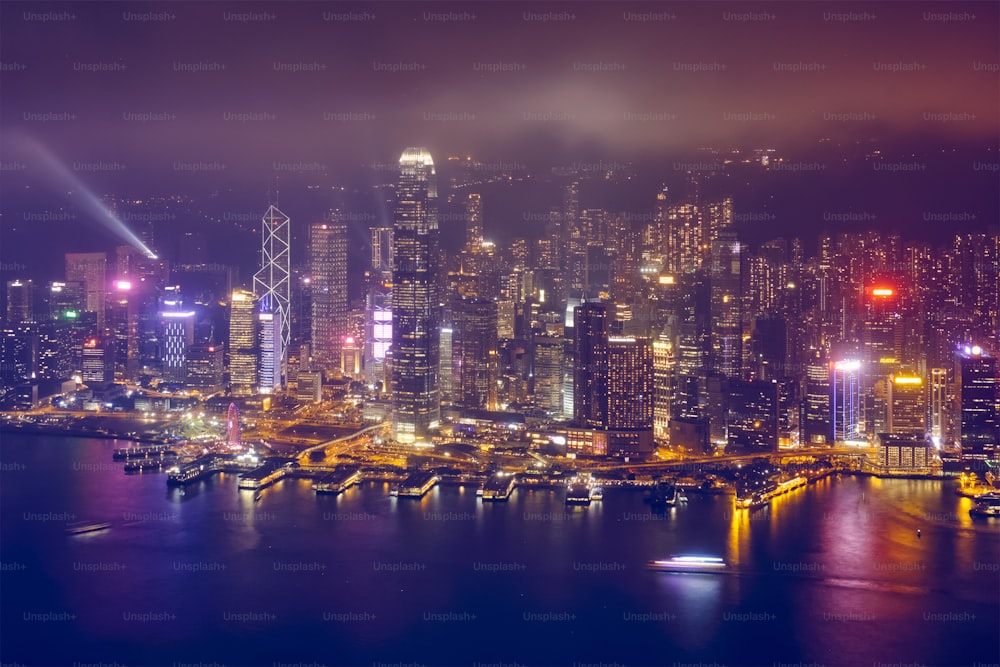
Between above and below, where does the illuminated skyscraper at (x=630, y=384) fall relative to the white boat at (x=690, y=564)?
above

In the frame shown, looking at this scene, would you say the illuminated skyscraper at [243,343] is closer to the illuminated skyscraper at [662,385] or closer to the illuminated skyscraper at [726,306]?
the illuminated skyscraper at [662,385]

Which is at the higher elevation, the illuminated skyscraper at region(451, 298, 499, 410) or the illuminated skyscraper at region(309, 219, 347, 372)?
the illuminated skyscraper at region(309, 219, 347, 372)

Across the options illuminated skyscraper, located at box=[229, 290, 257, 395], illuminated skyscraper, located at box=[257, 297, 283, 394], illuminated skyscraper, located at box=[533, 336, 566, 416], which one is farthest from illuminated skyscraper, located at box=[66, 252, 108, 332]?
illuminated skyscraper, located at box=[533, 336, 566, 416]

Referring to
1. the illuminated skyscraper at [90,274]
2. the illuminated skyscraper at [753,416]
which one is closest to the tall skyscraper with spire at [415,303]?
the illuminated skyscraper at [753,416]

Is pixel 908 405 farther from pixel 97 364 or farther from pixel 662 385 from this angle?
pixel 97 364

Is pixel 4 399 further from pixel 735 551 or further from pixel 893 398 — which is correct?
pixel 893 398

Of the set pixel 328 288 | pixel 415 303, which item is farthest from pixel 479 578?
pixel 328 288

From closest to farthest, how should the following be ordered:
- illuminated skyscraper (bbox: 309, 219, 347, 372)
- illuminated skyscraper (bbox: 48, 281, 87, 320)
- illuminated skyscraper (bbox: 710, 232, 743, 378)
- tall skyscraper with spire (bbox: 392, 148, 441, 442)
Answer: tall skyscraper with spire (bbox: 392, 148, 441, 442), illuminated skyscraper (bbox: 710, 232, 743, 378), illuminated skyscraper (bbox: 48, 281, 87, 320), illuminated skyscraper (bbox: 309, 219, 347, 372)

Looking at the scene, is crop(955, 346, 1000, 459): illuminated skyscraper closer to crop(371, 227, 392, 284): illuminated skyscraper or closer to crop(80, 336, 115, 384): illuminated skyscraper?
crop(371, 227, 392, 284): illuminated skyscraper
